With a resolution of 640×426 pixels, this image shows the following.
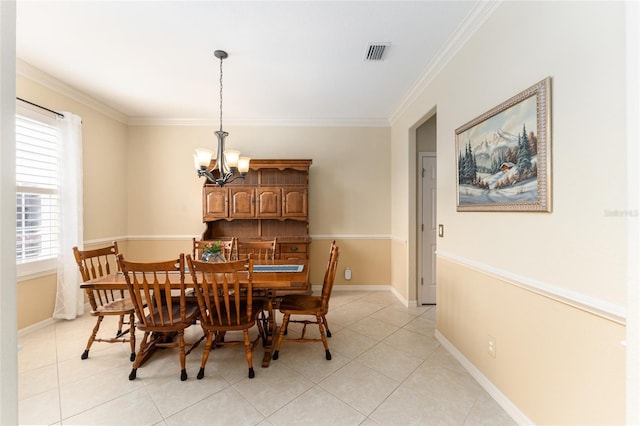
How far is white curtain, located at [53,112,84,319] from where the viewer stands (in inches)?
116

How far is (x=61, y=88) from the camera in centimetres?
299

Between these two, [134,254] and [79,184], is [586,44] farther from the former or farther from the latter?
[134,254]

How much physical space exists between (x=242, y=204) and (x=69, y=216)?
6.63ft

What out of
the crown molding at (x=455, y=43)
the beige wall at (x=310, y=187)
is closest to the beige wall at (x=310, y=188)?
the beige wall at (x=310, y=187)

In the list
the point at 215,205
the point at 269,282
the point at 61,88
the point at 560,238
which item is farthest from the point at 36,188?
the point at 560,238

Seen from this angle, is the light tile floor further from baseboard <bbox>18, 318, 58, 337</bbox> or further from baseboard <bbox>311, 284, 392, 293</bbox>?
baseboard <bbox>311, 284, 392, 293</bbox>

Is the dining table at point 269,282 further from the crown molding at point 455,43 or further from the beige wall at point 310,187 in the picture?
the crown molding at point 455,43

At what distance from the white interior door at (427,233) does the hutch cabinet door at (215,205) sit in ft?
9.42

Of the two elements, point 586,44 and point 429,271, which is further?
point 429,271

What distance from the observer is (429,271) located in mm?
3516

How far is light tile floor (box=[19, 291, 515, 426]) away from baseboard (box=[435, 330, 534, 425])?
4 centimetres

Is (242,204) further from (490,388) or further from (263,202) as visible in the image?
(490,388)

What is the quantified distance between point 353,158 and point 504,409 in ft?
11.1

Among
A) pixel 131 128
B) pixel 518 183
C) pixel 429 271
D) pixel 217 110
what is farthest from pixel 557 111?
pixel 131 128
